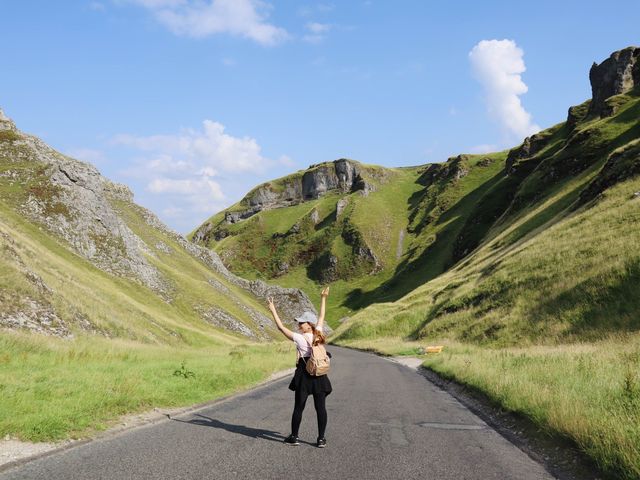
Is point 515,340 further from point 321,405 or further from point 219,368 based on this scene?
point 321,405

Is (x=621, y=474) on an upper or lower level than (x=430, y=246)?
lower

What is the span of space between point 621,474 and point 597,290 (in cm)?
2758

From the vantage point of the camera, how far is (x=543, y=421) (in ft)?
31.7

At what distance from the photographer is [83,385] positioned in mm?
11672

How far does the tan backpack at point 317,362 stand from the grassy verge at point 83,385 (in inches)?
170

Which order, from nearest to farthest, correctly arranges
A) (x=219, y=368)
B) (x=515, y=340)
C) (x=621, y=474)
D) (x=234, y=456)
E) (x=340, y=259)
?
(x=621, y=474) < (x=234, y=456) < (x=219, y=368) < (x=515, y=340) < (x=340, y=259)

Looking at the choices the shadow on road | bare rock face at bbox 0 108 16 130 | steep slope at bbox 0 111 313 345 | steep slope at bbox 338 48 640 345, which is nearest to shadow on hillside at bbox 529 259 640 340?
steep slope at bbox 338 48 640 345

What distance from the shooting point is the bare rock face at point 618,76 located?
375ft

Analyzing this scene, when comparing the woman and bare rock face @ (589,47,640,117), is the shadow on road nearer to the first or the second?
the woman

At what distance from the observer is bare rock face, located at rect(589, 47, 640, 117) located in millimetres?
114250

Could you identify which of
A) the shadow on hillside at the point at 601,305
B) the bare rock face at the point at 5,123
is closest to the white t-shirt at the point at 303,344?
the shadow on hillside at the point at 601,305

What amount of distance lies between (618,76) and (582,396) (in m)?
134

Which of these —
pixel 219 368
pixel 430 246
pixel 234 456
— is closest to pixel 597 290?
pixel 219 368

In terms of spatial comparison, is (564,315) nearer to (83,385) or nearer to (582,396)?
(582,396)
